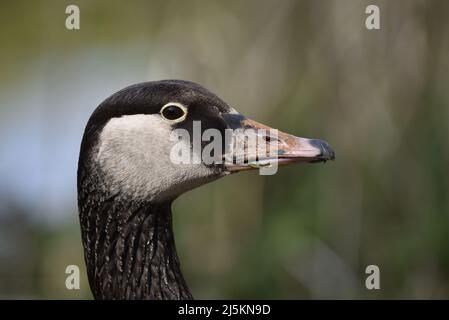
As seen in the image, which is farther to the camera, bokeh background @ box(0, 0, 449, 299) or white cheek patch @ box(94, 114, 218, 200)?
bokeh background @ box(0, 0, 449, 299)

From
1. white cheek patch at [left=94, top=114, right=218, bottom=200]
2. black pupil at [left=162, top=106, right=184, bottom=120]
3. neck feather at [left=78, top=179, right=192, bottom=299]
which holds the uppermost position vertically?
black pupil at [left=162, top=106, right=184, bottom=120]

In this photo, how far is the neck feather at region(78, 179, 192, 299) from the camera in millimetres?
3396

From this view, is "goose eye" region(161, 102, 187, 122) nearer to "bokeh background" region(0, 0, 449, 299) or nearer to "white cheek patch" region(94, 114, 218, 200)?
"white cheek patch" region(94, 114, 218, 200)

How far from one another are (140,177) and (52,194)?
15.9 feet

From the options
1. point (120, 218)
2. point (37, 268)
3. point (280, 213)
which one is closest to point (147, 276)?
point (120, 218)

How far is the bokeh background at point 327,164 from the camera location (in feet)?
21.0

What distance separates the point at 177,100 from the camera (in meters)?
3.44

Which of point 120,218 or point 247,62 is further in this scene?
point 247,62

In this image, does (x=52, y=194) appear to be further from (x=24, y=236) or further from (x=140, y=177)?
(x=140, y=177)

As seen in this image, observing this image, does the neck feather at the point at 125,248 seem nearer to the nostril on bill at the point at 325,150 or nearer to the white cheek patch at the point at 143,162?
the white cheek patch at the point at 143,162

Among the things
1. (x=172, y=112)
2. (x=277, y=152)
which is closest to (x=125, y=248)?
(x=172, y=112)

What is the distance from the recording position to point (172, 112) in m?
3.45

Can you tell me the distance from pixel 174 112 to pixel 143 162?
27 centimetres

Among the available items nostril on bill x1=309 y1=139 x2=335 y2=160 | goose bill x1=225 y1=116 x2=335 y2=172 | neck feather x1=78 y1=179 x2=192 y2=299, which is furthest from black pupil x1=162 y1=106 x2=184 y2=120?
nostril on bill x1=309 y1=139 x2=335 y2=160
